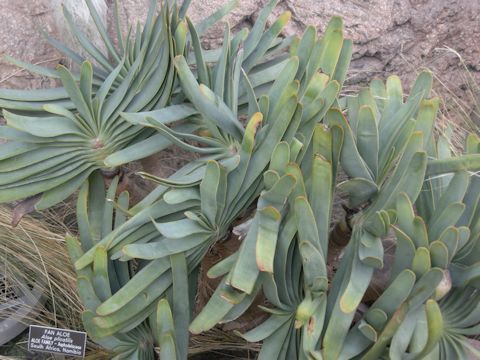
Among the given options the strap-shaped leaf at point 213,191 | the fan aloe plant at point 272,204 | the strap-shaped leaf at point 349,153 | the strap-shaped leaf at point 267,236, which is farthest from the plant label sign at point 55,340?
the strap-shaped leaf at point 349,153

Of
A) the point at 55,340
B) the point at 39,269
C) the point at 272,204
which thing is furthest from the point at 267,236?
the point at 39,269

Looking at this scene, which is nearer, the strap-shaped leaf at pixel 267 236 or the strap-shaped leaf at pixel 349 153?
the strap-shaped leaf at pixel 267 236

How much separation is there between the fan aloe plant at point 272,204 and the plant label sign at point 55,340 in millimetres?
268

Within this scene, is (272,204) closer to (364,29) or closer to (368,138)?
(368,138)

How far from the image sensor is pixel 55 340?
5.48 ft

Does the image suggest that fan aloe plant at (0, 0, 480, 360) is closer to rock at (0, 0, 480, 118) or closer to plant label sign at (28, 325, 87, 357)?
plant label sign at (28, 325, 87, 357)

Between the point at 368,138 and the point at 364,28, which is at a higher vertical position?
the point at 368,138

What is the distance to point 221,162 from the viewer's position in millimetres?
1354

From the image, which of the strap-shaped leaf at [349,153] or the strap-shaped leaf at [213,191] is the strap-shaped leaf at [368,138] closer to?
the strap-shaped leaf at [349,153]

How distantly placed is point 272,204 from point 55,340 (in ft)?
2.60

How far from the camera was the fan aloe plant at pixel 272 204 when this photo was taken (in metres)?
1.20

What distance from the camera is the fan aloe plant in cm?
120

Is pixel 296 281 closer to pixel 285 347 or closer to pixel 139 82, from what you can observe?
pixel 285 347

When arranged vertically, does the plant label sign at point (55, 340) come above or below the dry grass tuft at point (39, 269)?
above
